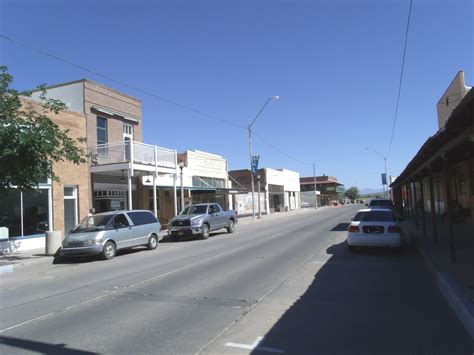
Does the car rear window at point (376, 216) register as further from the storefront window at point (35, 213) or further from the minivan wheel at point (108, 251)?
the storefront window at point (35, 213)

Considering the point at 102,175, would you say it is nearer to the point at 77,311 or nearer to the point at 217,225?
the point at 217,225

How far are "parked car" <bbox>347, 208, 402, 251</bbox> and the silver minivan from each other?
27.0 ft

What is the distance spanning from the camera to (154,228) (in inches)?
725

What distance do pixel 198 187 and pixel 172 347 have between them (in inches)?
1073

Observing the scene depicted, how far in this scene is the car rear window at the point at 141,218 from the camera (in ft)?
57.3

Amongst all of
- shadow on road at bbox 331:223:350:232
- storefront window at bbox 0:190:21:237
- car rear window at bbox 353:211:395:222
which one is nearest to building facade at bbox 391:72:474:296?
car rear window at bbox 353:211:395:222

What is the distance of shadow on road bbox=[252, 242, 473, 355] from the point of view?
533 centimetres

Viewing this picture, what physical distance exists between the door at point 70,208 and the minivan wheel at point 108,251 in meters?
7.15

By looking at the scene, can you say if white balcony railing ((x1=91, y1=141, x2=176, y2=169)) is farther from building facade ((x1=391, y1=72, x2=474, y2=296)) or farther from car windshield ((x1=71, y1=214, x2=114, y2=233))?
building facade ((x1=391, y1=72, x2=474, y2=296))

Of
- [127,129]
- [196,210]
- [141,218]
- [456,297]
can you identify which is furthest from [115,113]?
[456,297]

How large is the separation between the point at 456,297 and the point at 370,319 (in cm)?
151

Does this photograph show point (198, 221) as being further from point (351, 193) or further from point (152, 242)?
point (351, 193)

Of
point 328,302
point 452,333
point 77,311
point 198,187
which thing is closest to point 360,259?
point 328,302

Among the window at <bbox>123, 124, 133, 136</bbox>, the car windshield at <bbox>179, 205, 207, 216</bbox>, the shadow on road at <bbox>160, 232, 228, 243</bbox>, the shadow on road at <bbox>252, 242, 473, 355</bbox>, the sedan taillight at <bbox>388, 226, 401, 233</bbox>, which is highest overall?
the window at <bbox>123, 124, 133, 136</bbox>
